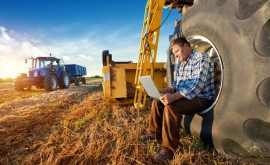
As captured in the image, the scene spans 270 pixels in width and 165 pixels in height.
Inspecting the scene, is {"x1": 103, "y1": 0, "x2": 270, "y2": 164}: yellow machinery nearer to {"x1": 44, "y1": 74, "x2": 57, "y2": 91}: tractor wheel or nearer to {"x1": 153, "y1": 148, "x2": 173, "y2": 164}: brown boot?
{"x1": 153, "y1": 148, "x2": 173, "y2": 164}: brown boot

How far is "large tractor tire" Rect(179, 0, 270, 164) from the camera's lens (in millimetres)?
1139

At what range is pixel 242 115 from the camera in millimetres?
1252

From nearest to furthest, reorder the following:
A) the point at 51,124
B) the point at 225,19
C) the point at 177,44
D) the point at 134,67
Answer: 1. the point at 225,19
2. the point at 177,44
3. the point at 51,124
4. the point at 134,67

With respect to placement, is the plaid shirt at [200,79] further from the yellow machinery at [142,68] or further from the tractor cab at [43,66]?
the tractor cab at [43,66]

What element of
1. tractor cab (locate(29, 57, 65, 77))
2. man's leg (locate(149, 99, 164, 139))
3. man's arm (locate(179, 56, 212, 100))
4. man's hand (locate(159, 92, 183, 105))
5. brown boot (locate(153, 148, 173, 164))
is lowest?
brown boot (locate(153, 148, 173, 164))

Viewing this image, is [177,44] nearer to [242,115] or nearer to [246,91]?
[246,91]

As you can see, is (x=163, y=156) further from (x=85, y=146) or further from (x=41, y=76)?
(x=41, y=76)

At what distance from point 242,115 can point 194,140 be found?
794mm

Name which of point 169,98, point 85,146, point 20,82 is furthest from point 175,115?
point 20,82

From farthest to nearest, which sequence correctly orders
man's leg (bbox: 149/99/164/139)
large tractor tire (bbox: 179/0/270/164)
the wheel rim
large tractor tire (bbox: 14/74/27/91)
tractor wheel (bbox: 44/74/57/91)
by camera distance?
large tractor tire (bbox: 14/74/27/91)
tractor wheel (bbox: 44/74/57/91)
man's leg (bbox: 149/99/164/139)
the wheel rim
large tractor tire (bbox: 179/0/270/164)

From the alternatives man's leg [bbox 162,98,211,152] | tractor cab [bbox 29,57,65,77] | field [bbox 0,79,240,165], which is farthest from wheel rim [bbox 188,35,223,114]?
tractor cab [bbox 29,57,65,77]

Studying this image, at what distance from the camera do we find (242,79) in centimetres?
126

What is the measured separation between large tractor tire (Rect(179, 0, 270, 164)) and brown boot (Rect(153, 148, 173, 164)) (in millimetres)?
465

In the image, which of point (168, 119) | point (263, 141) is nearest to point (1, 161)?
point (168, 119)
